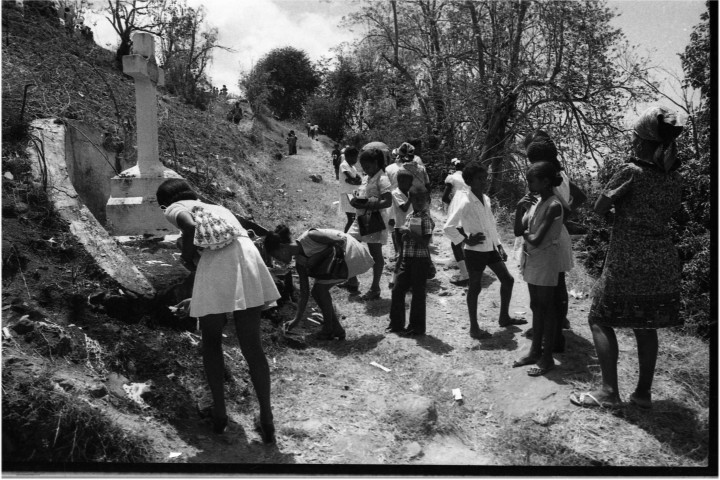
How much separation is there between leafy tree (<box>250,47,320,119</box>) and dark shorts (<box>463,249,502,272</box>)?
→ 74.5 ft

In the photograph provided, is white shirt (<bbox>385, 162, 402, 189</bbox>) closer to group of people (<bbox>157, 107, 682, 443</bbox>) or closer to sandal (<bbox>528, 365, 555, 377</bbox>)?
group of people (<bbox>157, 107, 682, 443</bbox>)

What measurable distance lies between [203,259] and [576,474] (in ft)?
7.40

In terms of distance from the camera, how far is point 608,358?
10.8 feet

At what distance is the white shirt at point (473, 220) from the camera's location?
4836mm

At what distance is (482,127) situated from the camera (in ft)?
33.0

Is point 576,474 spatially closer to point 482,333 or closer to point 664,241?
point 664,241

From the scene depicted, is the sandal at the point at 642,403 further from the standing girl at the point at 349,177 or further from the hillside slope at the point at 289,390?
the standing girl at the point at 349,177

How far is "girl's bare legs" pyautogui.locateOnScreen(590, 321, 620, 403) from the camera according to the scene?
328 cm

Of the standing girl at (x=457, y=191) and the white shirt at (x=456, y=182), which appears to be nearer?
the standing girl at (x=457, y=191)

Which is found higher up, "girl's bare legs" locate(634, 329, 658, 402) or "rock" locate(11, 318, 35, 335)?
"rock" locate(11, 318, 35, 335)

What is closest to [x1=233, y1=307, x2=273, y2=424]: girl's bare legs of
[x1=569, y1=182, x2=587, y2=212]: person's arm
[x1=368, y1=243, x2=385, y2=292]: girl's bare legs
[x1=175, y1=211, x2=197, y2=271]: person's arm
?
[x1=175, y1=211, x2=197, y2=271]: person's arm

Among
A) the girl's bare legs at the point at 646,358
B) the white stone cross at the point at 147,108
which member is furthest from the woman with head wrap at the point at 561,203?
the white stone cross at the point at 147,108

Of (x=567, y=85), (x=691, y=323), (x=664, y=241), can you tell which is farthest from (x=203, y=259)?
(x=567, y=85)

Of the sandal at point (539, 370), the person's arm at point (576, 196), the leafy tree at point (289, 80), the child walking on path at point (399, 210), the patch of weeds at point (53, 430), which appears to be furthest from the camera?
the leafy tree at point (289, 80)
